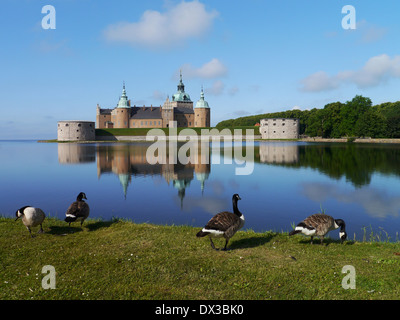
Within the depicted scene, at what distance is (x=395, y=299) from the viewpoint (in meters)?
5.53

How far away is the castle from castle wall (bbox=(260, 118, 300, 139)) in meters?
30.1

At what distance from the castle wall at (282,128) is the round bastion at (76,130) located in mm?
61110

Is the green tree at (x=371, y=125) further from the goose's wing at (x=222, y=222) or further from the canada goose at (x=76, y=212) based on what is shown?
the canada goose at (x=76, y=212)

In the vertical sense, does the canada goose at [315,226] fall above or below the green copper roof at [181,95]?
below

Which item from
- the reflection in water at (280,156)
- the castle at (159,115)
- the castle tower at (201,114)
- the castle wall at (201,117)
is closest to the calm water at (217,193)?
the reflection in water at (280,156)

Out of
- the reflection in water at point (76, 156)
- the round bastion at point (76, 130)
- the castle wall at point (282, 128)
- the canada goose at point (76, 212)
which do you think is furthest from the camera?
the castle wall at point (282, 128)

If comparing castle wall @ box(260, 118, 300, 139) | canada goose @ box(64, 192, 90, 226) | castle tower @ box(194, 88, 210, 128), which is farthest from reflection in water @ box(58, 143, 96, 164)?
castle tower @ box(194, 88, 210, 128)

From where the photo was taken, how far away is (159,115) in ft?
402

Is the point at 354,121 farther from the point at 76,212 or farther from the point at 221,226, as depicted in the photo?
the point at 76,212

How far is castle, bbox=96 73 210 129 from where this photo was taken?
393 feet

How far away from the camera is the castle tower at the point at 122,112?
119312 millimetres

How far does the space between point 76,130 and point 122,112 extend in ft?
88.4
